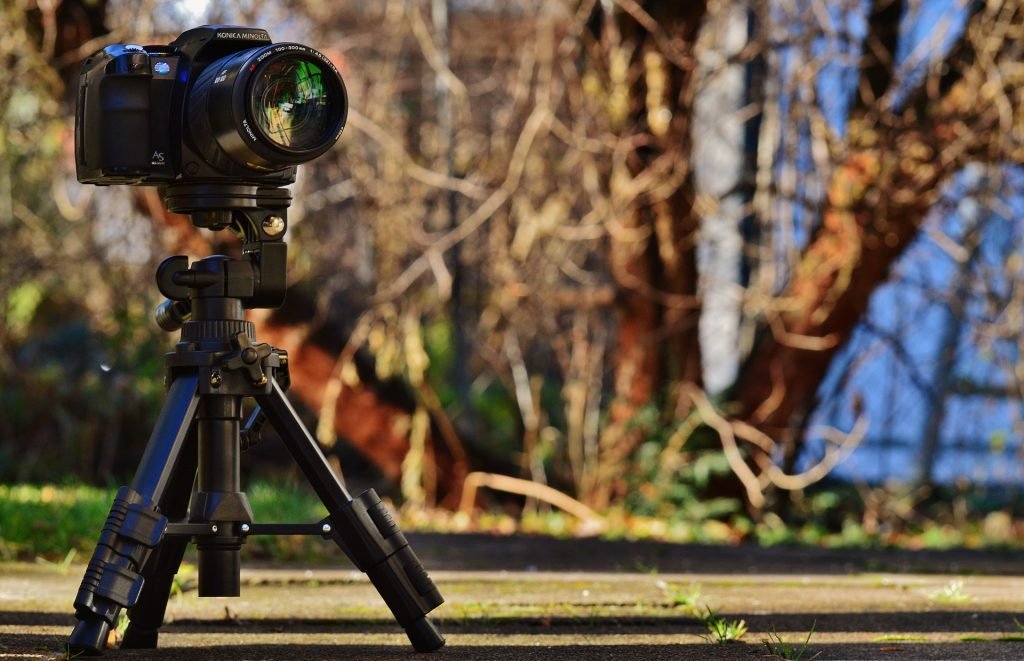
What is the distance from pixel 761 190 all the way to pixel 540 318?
127 centimetres

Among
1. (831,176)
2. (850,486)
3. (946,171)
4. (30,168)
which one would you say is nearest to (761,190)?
(831,176)

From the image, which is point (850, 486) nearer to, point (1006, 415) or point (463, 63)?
point (1006, 415)

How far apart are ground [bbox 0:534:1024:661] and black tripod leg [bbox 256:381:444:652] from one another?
0.22ft

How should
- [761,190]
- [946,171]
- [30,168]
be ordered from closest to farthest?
[946,171] → [761,190] → [30,168]

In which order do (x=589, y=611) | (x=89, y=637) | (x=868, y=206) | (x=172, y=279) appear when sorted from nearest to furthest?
1. (x=89, y=637)
2. (x=172, y=279)
3. (x=589, y=611)
4. (x=868, y=206)

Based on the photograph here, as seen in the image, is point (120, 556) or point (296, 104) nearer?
point (120, 556)

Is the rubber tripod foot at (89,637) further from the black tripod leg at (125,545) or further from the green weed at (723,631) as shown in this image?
the green weed at (723,631)

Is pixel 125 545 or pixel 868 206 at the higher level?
pixel 868 206

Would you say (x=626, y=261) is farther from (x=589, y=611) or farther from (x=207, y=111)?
(x=207, y=111)

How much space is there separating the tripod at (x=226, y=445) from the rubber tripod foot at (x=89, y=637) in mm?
161

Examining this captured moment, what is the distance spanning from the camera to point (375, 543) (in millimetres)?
2371

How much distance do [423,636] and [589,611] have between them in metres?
0.62

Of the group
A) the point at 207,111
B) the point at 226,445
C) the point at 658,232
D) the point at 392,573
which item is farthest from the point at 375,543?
the point at 658,232

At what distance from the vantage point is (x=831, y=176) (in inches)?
237
